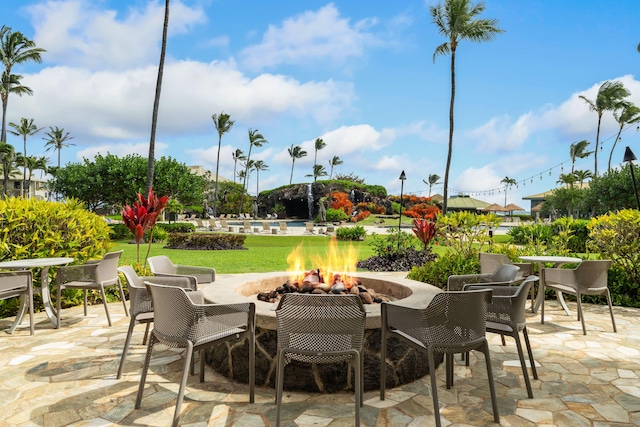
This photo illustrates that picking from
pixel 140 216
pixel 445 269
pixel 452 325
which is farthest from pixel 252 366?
pixel 140 216

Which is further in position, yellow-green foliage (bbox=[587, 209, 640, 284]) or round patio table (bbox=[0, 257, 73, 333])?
yellow-green foliage (bbox=[587, 209, 640, 284])

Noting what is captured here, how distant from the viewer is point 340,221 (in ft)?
112

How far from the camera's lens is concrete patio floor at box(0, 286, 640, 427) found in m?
2.56

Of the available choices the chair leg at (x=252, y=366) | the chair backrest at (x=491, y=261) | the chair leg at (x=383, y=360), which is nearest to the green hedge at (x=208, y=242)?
the chair backrest at (x=491, y=261)

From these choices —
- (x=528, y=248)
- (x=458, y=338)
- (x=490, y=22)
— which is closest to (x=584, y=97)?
(x=490, y=22)

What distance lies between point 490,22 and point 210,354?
20.9 m

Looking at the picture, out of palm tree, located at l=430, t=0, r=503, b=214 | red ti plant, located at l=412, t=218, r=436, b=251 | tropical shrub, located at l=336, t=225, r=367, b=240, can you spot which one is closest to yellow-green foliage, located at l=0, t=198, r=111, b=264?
red ti plant, located at l=412, t=218, r=436, b=251

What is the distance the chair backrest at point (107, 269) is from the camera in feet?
15.6

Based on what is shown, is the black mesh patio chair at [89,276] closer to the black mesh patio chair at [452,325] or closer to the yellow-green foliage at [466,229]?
the black mesh patio chair at [452,325]

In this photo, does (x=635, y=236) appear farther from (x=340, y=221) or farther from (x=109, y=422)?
(x=340, y=221)

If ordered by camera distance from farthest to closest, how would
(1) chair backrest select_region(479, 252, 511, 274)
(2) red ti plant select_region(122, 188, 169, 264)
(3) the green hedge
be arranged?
(3) the green hedge
(2) red ti plant select_region(122, 188, 169, 264)
(1) chair backrest select_region(479, 252, 511, 274)

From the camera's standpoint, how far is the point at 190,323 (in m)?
2.54

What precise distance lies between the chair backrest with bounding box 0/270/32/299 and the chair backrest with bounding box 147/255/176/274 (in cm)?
141

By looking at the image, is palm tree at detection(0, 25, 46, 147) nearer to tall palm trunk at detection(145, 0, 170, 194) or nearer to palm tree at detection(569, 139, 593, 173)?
tall palm trunk at detection(145, 0, 170, 194)
